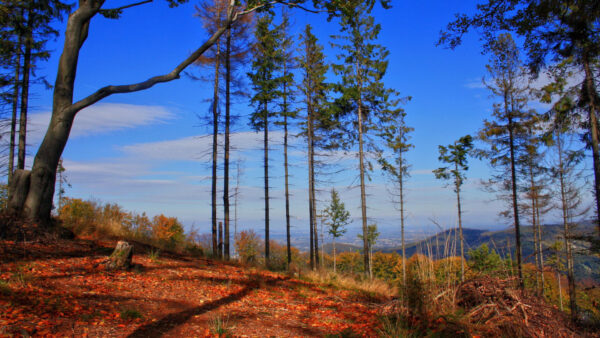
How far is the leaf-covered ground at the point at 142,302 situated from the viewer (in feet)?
12.5

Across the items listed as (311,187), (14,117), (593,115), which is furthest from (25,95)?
(593,115)

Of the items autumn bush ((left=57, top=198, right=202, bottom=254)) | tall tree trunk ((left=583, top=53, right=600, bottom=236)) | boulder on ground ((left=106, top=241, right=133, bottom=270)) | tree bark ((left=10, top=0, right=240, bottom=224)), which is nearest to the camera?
boulder on ground ((left=106, top=241, right=133, bottom=270))

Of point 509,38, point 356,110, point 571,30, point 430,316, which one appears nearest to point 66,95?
point 430,316

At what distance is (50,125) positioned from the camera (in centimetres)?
725

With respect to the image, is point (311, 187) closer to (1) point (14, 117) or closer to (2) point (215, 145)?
(2) point (215, 145)

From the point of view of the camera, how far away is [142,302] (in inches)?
194

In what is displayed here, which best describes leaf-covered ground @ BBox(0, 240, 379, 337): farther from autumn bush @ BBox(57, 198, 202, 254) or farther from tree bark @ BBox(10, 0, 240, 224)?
autumn bush @ BBox(57, 198, 202, 254)

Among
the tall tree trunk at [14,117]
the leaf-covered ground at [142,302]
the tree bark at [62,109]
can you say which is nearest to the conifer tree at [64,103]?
the tree bark at [62,109]

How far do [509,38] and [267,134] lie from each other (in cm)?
1529

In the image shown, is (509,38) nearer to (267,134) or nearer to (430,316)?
(267,134)

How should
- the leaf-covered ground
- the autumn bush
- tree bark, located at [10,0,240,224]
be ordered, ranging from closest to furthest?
1. the leaf-covered ground
2. tree bark, located at [10,0,240,224]
3. the autumn bush

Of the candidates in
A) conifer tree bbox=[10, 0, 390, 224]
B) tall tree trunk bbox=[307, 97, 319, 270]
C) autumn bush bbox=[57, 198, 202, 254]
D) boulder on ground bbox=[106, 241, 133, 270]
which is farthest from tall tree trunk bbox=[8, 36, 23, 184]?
tall tree trunk bbox=[307, 97, 319, 270]

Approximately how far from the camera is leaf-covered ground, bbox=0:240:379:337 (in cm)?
381

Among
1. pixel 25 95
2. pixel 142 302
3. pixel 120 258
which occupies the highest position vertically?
pixel 25 95
